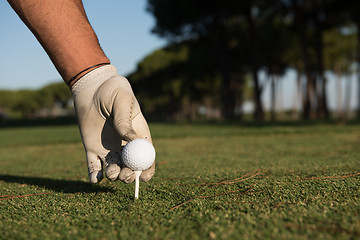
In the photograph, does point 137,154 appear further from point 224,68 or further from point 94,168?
point 224,68

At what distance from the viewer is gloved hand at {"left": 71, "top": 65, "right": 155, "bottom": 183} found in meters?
2.12

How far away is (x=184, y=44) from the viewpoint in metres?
26.5

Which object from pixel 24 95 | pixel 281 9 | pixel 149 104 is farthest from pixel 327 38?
pixel 24 95

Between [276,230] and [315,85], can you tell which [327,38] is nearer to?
[315,85]

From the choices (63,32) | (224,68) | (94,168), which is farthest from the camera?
(224,68)

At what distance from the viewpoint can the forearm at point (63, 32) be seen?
83.1 inches

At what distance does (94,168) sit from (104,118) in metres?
0.40

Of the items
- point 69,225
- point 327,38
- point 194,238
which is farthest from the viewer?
point 327,38

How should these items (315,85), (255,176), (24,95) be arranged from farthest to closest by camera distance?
(24,95), (315,85), (255,176)

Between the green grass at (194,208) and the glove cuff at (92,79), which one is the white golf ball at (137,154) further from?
the glove cuff at (92,79)

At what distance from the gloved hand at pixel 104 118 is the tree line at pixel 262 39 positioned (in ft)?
61.6

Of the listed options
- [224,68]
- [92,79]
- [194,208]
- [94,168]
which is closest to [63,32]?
[92,79]

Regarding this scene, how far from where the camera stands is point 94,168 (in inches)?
89.7

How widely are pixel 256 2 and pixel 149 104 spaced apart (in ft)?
152
